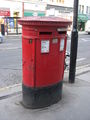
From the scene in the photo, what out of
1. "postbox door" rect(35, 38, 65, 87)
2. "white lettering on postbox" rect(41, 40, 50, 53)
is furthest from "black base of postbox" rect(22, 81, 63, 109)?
"white lettering on postbox" rect(41, 40, 50, 53)

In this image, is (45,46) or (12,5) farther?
(12,5)

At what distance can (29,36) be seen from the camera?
3.40 meters

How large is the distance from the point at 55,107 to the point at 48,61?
0.89 meters

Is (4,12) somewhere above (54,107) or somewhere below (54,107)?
above

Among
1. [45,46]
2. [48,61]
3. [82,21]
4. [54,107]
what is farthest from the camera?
[82,21]

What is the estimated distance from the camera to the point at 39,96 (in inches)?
144

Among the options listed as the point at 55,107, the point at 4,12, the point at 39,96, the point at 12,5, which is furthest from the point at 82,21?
the point at 39,96

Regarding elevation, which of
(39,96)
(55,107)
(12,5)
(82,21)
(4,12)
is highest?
(12,5)

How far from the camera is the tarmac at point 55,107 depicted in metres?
3.45

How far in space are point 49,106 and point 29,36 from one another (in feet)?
4.46

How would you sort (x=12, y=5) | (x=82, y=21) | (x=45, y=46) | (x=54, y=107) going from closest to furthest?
(x=45, y=46)
(x=54, y=107)
(x=12, y=5)
(x=82, y=21)

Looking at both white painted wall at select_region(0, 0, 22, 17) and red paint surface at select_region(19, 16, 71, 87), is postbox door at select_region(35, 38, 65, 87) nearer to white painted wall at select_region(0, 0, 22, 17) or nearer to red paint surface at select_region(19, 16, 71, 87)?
red paint surface at select_region(19, 16, 71, 87)

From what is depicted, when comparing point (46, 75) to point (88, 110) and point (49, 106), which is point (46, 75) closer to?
point (49, 106)

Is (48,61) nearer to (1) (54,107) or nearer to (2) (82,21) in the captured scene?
(1) (54,107)
